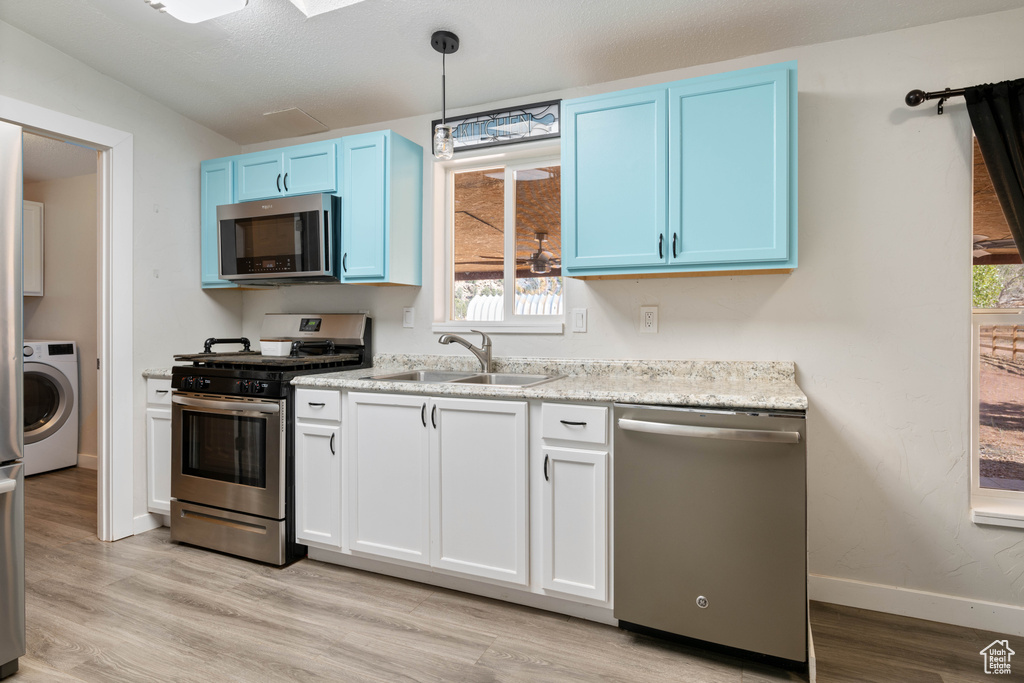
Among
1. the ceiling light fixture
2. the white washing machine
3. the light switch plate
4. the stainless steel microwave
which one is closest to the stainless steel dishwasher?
the light switch plate

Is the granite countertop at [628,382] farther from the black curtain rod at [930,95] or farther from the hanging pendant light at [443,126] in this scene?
the black curtain rod at [930,95]

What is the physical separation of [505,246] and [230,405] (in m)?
1.60

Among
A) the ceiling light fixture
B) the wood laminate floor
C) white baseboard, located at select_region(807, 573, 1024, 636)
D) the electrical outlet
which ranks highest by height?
the ceiling light fixture

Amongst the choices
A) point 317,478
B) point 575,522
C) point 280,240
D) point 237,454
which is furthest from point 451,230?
point 575,522

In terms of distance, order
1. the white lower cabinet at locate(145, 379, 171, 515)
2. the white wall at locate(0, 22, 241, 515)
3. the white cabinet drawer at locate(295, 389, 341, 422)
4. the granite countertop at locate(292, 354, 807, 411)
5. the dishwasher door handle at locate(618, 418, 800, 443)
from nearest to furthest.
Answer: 1. the dishwasher door handle at locate(618, 418, 800, 443)
2. the granite countertop at locate(292, 354, 807, 411)
3. the white cabinet drawer at locate(295, 389, 341, 422)
4. the white wall at locate(0, 22, 241, 515)
5. the white lower cabinet at locate(145, 379, 171, 515)

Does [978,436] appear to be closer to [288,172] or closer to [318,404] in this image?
[318,404]

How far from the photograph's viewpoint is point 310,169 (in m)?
2.90

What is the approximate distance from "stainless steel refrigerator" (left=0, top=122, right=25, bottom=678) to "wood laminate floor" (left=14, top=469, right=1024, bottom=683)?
16cm

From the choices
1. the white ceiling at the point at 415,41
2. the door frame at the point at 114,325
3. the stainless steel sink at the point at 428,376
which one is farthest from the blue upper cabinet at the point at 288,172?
the stainless steel sink at the point at 428,376

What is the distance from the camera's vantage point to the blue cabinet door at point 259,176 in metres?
2.99

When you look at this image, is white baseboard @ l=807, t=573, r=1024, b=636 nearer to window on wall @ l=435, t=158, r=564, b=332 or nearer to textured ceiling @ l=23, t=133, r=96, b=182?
window on wall @ l=435, t=158, r=564, b=332

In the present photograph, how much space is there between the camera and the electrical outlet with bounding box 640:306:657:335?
249 centimetres

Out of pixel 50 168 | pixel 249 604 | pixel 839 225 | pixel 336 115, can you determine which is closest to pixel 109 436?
pixel 249 604

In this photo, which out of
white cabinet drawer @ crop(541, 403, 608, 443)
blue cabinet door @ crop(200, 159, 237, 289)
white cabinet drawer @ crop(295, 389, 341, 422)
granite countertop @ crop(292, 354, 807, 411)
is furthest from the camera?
blue cabinet door @ crop(200, 159, 237, 289)
